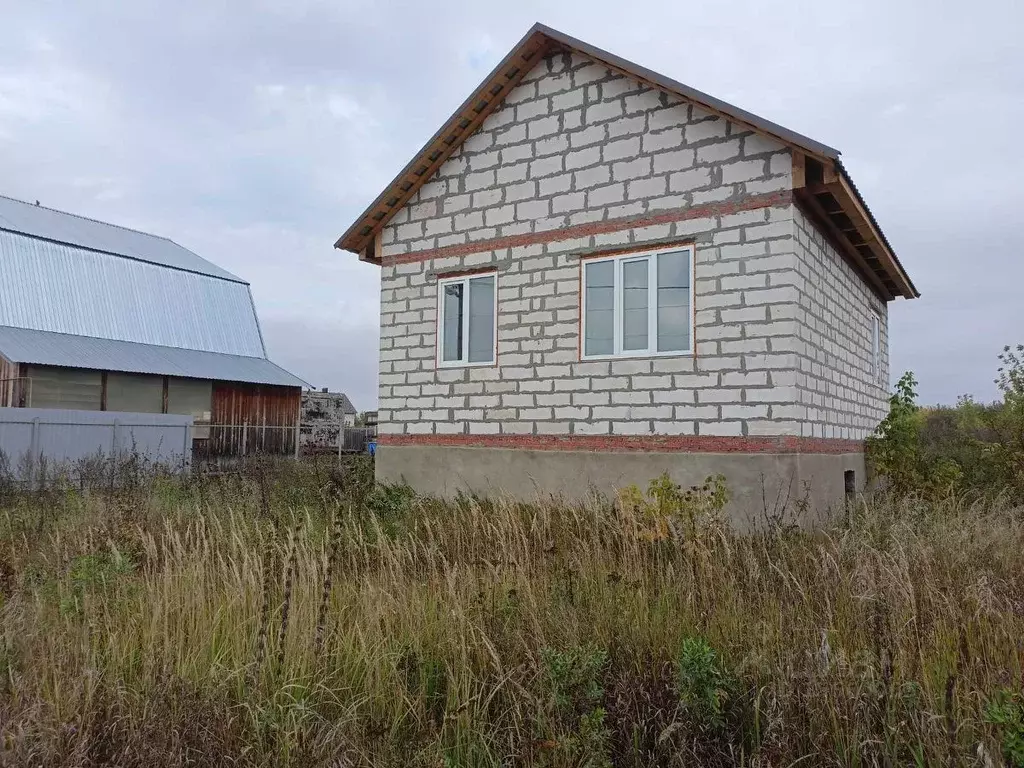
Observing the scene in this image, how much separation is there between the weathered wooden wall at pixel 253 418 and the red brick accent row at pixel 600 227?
14.2 m

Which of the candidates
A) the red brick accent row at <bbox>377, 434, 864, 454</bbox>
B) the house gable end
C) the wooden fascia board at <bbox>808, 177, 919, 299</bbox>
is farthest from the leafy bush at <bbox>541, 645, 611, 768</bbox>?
the wooden fascia board at <bbox>808, 177, 919, 299</bbox>

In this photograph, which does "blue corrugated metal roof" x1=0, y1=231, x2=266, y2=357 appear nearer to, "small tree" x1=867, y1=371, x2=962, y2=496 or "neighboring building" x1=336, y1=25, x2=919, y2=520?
"neighboring building" x1=336, y1=25, x2=919, y2=520

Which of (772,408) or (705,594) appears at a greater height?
(772,408)

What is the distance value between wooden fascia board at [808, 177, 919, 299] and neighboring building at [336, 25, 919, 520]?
0.04 m

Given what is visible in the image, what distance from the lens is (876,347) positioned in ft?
43.1

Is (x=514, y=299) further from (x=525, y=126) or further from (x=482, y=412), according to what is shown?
(x=525, y=126)

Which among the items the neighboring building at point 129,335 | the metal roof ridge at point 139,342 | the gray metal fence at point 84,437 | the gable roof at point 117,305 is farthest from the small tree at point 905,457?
the metal roof ridge at point 139,342

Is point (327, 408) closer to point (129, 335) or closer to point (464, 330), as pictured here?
point (129, 335)

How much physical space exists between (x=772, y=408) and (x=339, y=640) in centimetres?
592

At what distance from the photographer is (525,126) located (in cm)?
1028

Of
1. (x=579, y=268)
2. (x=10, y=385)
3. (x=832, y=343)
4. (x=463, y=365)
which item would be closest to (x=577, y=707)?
(x=579, y=268)

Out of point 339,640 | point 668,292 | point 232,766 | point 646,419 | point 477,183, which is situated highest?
point 477,183

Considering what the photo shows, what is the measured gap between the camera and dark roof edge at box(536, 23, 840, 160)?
7.93m

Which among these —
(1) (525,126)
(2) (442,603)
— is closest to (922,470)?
(1) (525,126)
